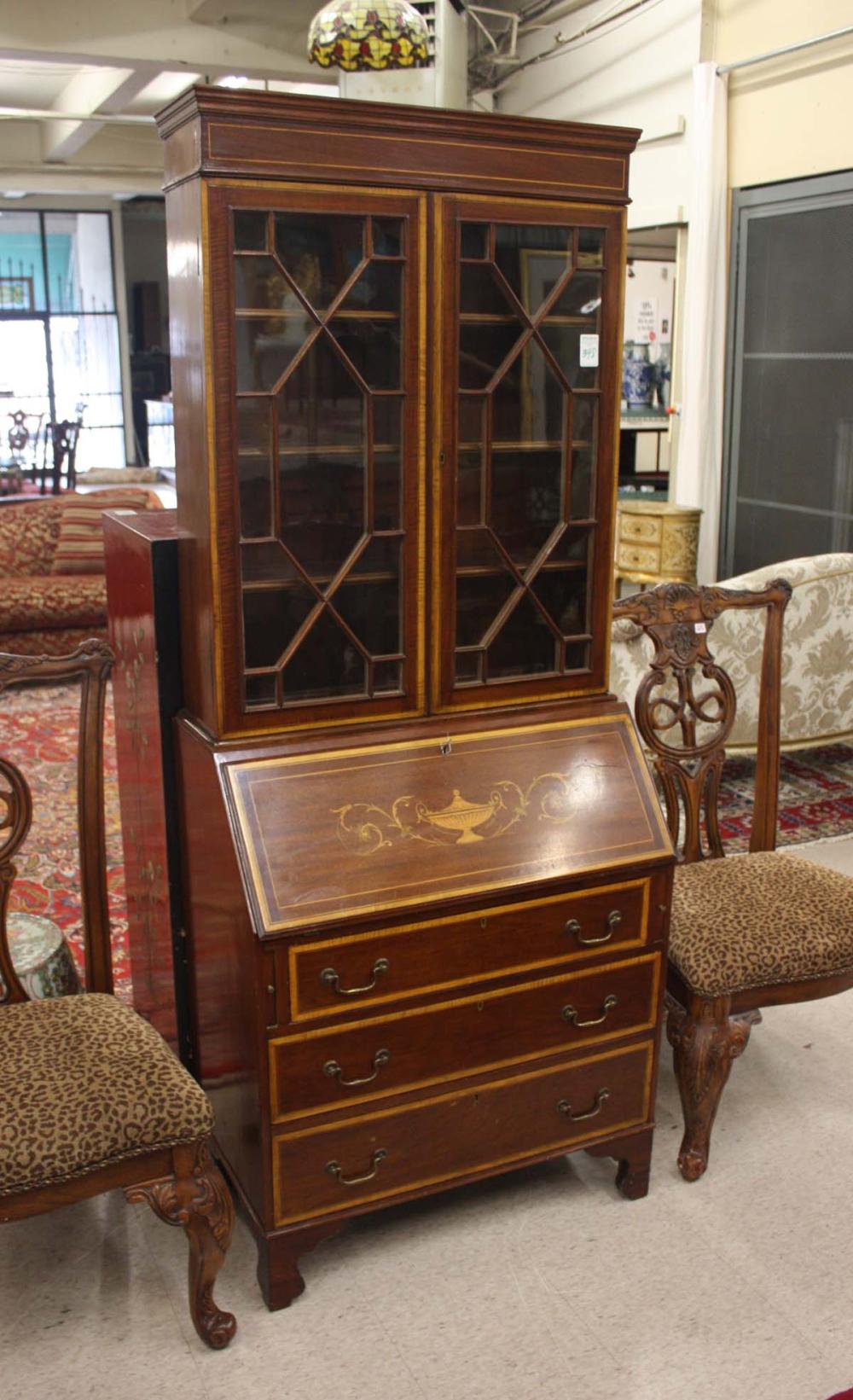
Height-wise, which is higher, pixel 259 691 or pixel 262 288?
pixel 262 288

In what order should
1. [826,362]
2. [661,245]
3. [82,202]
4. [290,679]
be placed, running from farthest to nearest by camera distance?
[82,202], [661,245], [826,362], [290,679]

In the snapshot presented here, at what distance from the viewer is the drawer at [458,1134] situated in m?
2.11

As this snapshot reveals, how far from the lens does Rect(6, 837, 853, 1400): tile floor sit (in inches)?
77.2

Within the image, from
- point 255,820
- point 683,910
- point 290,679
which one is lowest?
point 683,910

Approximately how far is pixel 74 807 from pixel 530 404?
2.73 meters

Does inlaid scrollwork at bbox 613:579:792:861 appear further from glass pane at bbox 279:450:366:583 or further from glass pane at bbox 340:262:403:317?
glass pane at bbox 340:262:403:317

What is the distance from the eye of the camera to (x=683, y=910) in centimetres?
249

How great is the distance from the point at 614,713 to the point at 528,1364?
112cm

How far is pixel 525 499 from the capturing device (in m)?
2.30

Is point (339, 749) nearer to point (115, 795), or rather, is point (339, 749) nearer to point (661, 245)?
point (115, 795)

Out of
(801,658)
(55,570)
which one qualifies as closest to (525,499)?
(801,658)

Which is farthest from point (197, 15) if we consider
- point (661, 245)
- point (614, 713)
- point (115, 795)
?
point (614, 713)

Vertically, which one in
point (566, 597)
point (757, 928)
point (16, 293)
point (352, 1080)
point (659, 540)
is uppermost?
point (16, 293)

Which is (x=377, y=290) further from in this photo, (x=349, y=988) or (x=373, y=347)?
(x=349, y=988)
